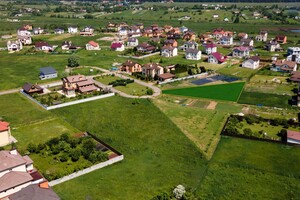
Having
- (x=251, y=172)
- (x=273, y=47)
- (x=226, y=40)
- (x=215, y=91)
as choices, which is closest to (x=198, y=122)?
(x=251, y=172)

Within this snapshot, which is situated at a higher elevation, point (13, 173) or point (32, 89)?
point (32, 89)

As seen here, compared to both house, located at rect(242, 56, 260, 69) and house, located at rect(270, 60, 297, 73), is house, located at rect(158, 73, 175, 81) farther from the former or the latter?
house, located at rect(270, 60, 297, 73)

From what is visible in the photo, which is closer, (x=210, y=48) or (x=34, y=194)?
(x=34, y=194)

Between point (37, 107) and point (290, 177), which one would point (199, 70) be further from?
point (290, 177)

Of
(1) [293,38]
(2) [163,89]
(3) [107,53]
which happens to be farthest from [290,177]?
(1) [293,38]

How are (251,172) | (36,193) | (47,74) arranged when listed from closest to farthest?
(36,193) < (251,172) < (47,74)

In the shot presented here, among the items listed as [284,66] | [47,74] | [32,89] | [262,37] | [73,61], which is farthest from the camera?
[262,37]

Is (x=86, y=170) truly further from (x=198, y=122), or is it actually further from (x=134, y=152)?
(x=198, y=122)
